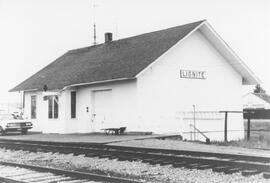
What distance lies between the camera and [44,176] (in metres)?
10.1

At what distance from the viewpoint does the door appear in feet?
77.3

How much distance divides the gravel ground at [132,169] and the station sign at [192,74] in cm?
1031

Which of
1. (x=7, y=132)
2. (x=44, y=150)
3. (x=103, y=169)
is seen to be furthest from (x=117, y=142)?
(x=7, y=132)

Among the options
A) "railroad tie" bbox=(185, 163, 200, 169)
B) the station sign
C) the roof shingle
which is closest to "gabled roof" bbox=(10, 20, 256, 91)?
the roof shingle

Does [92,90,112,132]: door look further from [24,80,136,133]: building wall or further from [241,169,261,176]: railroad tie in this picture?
[241,169,261,176]: railroad tie

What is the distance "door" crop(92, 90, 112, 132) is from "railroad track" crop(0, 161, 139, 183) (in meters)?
11.7

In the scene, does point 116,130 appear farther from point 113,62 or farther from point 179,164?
point 179,164

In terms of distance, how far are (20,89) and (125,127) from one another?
1039 cm

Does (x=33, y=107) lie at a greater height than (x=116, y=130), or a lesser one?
greater

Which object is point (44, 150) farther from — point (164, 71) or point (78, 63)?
point (78, 63)

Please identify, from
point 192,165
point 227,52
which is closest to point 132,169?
point 192,165

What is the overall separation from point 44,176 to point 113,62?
14.7m

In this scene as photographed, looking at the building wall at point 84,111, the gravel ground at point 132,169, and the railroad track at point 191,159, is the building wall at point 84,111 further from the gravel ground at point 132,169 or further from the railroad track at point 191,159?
the gravel ground at point 132,169

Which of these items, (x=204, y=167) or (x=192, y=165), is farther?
(x=192, y=165)
